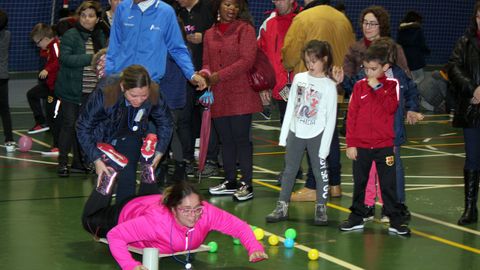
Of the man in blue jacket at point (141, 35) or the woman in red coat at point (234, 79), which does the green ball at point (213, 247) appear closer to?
the man in blue jacket at point (141, 35)

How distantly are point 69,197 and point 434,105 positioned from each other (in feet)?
31.4

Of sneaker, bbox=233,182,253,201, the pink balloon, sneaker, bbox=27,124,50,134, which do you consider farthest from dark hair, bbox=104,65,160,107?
sneaker, bbox=27,124,50,134

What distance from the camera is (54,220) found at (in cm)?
810

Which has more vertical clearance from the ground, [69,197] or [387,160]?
[387,160]

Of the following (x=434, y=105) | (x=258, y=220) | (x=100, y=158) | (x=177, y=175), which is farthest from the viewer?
(x=434, y=105)

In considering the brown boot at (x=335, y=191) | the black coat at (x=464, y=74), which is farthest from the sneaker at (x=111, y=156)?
the black coat at (x=464, y=74)

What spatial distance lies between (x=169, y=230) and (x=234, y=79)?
9.19ft

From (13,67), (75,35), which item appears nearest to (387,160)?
(75,35)

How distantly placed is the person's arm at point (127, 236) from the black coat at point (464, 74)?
119 inches

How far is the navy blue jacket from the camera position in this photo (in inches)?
277

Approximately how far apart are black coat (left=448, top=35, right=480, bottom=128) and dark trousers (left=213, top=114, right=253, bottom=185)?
77.1 inches

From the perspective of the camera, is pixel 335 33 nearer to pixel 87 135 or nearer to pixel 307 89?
pixel 307 89

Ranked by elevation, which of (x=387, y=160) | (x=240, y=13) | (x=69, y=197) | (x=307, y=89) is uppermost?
(x=240, y=13)

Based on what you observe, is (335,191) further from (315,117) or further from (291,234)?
(291,234)
